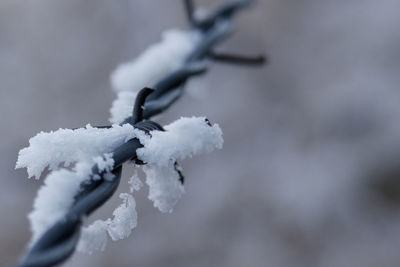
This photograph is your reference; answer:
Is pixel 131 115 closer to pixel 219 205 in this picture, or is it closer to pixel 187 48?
pixel 187 48

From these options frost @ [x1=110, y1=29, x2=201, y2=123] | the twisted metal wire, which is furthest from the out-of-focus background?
the twisted metal wire

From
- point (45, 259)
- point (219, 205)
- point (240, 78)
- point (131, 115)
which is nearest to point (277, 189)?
point (219, 205)

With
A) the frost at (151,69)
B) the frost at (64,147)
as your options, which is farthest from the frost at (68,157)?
the frost at (151,69)

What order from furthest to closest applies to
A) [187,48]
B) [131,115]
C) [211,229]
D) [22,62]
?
1. [22,62]
2. [211,229]
3. [187,48]
4. [131,115]

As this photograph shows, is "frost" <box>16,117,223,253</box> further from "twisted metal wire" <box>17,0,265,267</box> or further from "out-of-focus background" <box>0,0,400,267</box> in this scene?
"out-of-focus background" <box>0,0,400,267</box>

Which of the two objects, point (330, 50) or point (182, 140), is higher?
point (330, 50)

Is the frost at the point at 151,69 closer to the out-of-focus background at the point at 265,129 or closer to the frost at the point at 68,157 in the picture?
the frost at the point at 68,157

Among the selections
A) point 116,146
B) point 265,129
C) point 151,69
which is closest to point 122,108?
point 116,146
